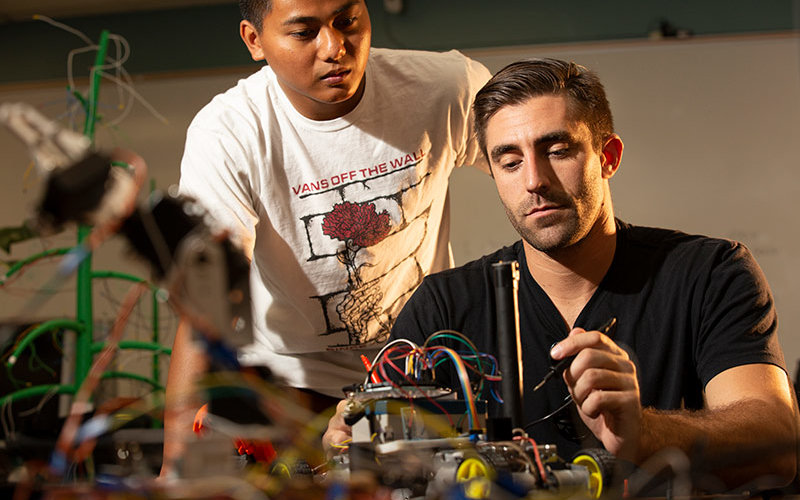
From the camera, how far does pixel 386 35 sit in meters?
3.37

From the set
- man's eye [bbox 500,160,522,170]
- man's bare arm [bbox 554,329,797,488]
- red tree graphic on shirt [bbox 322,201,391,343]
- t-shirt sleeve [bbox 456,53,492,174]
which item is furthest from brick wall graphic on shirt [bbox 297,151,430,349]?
man's bare arm [bbox 554,329,797,488]

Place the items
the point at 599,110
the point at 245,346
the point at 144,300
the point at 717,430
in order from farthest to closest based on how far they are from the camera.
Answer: the point at 144,300 < the point at 599,110 < the point at 717,430 < the point at 245,346

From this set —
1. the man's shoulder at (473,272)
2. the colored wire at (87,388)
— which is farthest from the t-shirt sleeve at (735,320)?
the colored wire at (87,388)

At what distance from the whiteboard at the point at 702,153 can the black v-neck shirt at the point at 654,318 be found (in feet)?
5.42

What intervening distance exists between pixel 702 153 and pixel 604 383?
2.43 m

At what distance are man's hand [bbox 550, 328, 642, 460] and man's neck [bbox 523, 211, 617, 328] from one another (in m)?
0.46

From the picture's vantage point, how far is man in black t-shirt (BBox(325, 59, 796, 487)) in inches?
47.1

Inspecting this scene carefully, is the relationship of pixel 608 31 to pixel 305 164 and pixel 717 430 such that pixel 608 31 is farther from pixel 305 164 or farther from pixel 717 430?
pixel 717 430

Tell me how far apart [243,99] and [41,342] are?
1.38 metres

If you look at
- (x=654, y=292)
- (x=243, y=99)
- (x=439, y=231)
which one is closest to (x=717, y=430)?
(x=654, y=292)

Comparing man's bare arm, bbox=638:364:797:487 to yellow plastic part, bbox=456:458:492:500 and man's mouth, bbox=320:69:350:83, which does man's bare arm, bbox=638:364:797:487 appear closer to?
yellow plastic part, bbox=456:458:492:500

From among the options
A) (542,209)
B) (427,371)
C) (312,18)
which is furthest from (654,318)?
(312,18)

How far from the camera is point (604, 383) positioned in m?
0.85

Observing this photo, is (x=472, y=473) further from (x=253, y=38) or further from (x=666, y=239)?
(x=253, y=38)
